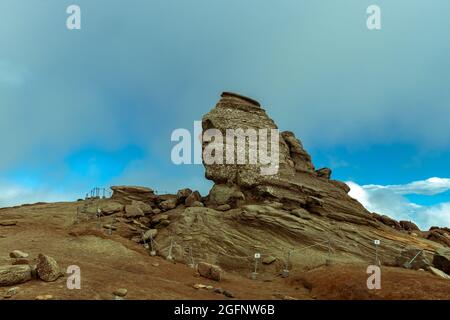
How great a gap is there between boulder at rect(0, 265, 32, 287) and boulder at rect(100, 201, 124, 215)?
2471 cm

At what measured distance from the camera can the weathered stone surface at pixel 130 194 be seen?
4556 cm

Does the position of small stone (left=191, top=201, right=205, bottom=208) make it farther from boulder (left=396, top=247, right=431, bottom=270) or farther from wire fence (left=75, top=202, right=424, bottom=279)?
boulder (left=396, top=247, right=431, bottom=270)

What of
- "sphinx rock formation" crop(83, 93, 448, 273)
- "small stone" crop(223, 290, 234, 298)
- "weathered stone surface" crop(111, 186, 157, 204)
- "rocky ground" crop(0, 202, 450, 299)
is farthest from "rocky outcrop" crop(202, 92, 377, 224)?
"small stone" crop(223, 290, 234, 298)

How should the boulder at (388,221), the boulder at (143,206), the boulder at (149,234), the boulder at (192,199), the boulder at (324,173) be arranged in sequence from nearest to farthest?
the boulder at (149,234)
the boulder at (143,206)
the boulder at (192,199)
the boulder at (324,173)
the boulder at (388,221)

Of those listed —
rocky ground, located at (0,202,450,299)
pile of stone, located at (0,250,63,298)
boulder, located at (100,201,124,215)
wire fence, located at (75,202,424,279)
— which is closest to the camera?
pile of stone, located at (0,250,63,298)

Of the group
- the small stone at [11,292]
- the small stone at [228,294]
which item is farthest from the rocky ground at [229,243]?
the small stone at [228,294]

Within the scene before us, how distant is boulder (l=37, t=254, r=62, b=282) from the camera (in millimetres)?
15953

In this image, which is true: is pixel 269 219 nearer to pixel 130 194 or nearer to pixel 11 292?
pixel 130 194

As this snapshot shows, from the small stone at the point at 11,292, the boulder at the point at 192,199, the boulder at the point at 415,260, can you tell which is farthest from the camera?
the boulder at the point at 192,199

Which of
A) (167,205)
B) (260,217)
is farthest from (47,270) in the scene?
(167,205)

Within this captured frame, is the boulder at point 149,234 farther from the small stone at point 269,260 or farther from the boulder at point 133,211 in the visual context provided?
the small stone at point 269,260

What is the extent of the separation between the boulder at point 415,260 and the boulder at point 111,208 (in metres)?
32.6

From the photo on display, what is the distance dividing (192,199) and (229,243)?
1175 centimetres
